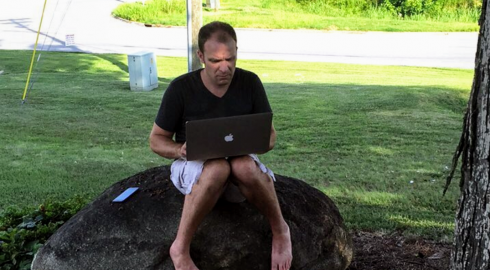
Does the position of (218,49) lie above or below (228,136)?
above

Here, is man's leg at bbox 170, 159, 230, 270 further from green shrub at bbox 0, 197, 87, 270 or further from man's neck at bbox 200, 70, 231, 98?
green shrub at bbox 0, 197, 87, 270

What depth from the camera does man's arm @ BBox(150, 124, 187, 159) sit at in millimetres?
3768

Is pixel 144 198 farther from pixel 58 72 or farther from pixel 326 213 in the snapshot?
pixel 58 72

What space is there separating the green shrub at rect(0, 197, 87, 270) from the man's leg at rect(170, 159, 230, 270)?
3.78 ft

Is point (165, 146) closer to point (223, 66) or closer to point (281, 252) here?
point (223, 66)

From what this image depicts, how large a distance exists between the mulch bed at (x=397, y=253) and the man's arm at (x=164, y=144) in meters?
1.60

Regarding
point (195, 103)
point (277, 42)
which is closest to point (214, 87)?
point (195, 103)

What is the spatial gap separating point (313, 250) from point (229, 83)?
117cm

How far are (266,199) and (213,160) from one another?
40 centimetres

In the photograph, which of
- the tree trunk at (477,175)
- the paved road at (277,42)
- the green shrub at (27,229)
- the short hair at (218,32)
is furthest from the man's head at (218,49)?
the paved road at (277,42)

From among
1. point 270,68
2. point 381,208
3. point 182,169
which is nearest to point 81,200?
point 182,169

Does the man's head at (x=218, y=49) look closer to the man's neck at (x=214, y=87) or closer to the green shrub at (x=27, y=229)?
the man's neck at (x=214, y=87)

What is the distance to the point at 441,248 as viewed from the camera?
4.86m

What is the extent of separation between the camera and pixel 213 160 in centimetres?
357
